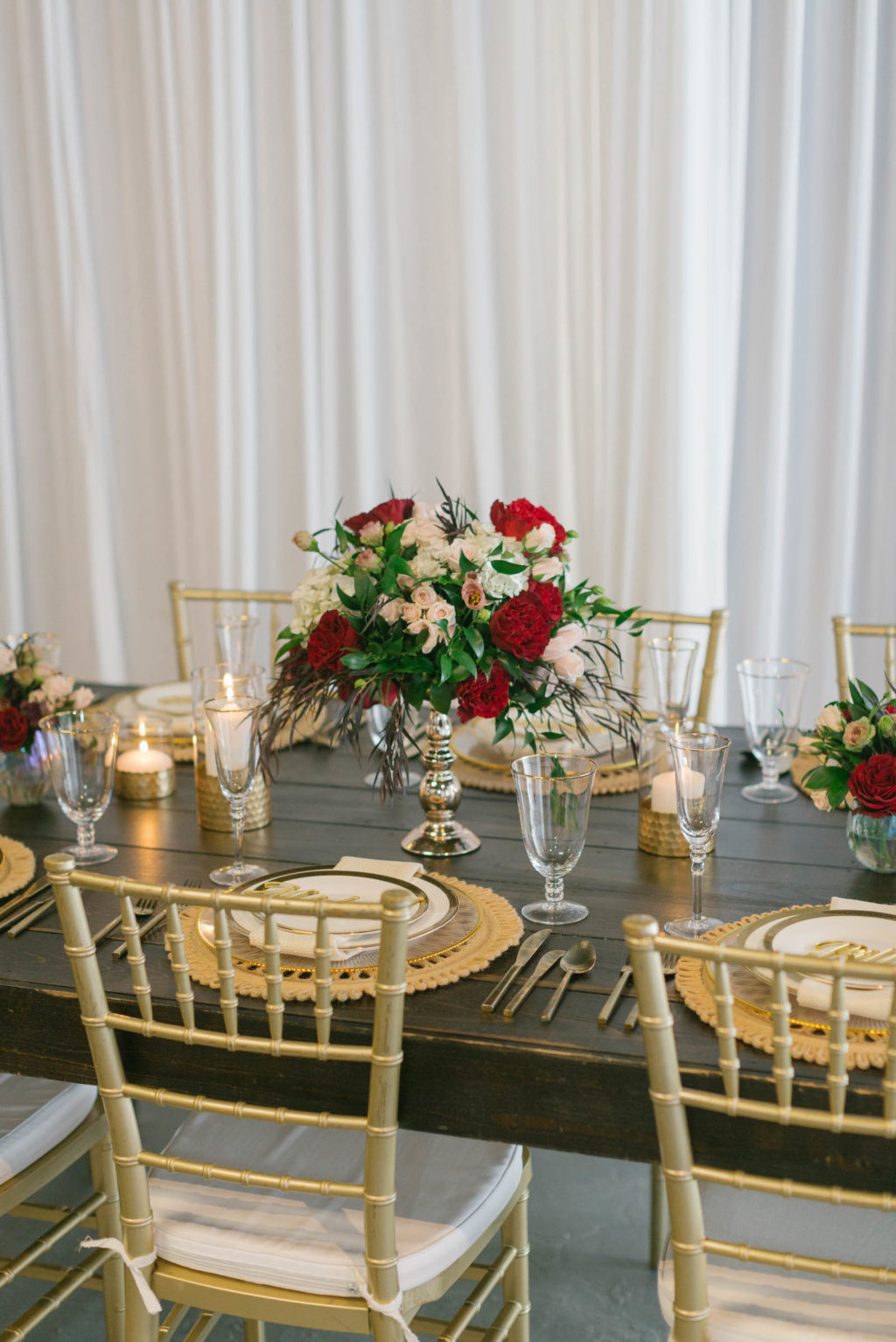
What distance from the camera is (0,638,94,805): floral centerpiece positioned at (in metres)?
1.78

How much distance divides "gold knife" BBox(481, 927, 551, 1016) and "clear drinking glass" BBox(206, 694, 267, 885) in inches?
14.0

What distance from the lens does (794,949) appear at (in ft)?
4.13

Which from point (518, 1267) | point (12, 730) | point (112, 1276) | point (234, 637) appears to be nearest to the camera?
point (518, 1267)

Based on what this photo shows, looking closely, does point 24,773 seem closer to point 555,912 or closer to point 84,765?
point 84,765

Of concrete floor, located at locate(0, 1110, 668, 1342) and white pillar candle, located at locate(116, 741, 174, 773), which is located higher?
white pillar candle, located at locate(116, 741, 174, 773)

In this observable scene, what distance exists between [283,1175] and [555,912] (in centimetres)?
41

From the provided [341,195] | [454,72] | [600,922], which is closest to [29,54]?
[341,195]

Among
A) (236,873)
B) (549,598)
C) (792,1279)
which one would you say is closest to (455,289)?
(549,598)

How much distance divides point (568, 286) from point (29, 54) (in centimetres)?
180

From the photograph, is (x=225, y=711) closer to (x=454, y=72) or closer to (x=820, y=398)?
(x=820, y=398)

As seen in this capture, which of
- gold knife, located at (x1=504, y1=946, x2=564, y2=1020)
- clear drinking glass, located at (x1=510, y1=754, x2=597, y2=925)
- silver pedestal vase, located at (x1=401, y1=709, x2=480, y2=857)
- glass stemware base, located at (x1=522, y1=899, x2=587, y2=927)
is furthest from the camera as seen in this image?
silver pedestal vase, located at (x1=401, y1=709, x2=480, y2=857)

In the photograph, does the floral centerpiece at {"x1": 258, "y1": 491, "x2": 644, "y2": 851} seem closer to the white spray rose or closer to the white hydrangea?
the white hydrangea

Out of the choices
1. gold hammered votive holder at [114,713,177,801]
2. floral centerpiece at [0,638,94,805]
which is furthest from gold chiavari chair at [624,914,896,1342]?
floral centerpiece at [0,638,94,805]

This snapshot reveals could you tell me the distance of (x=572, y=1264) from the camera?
6.40ft
